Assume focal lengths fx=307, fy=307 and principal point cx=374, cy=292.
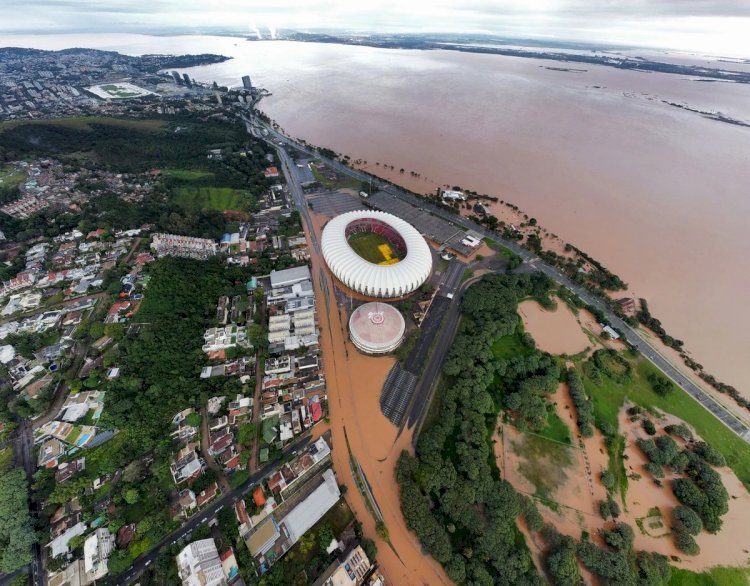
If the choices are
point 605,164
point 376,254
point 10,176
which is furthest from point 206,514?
point 605,164

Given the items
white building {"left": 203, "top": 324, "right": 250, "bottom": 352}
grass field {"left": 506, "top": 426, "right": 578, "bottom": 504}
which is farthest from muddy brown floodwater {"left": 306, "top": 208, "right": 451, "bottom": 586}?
grass field {"left": 506, "top": 426, "right": 578, "bottom": 504}

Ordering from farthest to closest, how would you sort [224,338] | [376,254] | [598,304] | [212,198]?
[212,198] < [376,254] < [598,304] < [224,338]

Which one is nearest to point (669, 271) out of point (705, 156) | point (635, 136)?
point (705, 156)

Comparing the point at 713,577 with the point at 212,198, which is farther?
the point at 212,198

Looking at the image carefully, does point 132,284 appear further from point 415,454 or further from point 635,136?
point 635,136

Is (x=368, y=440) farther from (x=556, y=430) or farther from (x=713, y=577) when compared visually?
(x=713, y=577)

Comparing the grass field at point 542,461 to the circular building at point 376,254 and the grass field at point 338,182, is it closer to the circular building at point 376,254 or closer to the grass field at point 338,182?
the circular building at point 376,254

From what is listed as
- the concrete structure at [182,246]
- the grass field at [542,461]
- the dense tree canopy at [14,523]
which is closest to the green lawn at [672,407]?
the grass field at [542,461]
